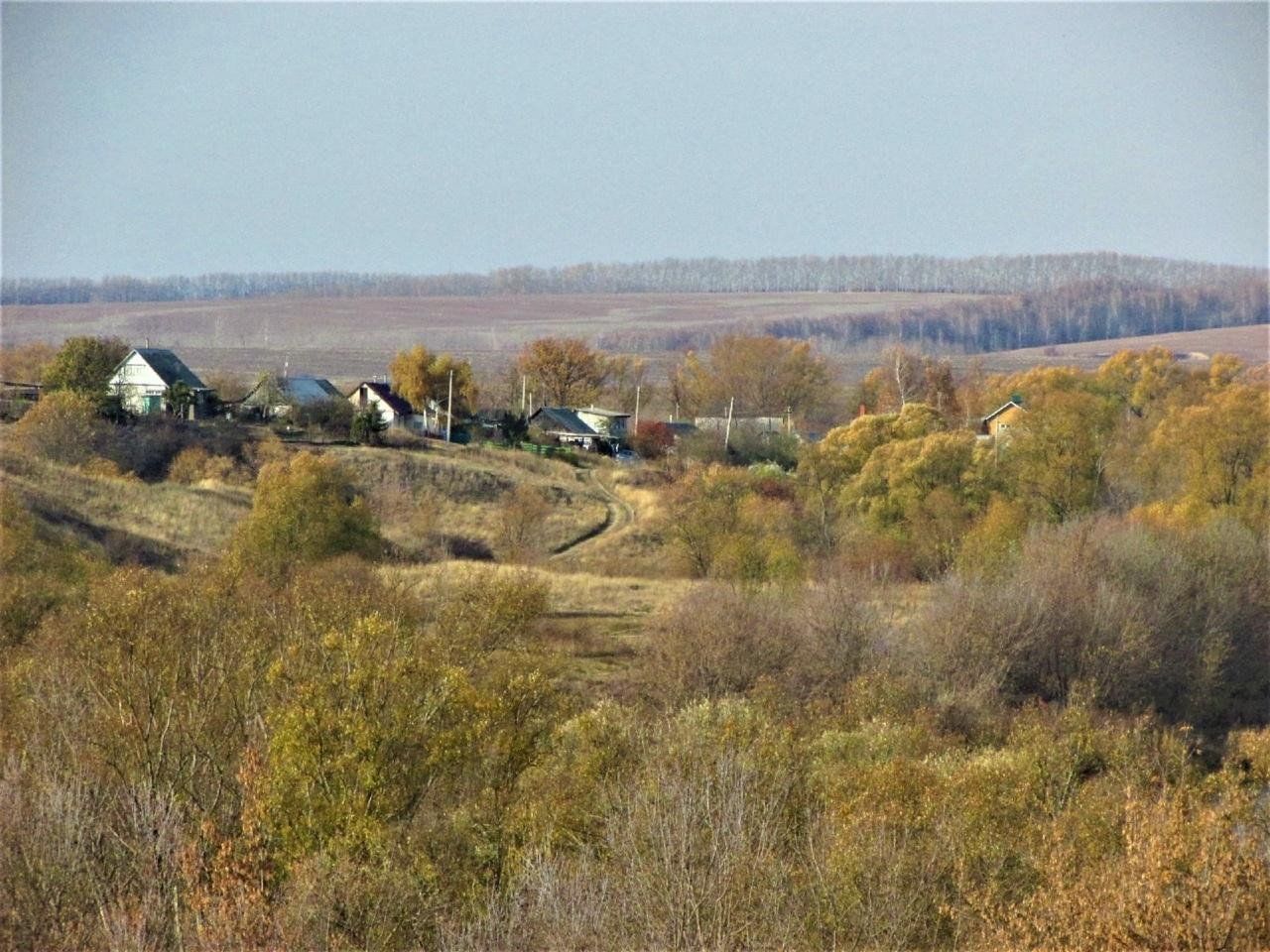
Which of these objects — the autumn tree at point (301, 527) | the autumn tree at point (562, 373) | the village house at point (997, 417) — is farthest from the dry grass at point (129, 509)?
the autumn tree at point (562, 373)

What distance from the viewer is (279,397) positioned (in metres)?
68.4

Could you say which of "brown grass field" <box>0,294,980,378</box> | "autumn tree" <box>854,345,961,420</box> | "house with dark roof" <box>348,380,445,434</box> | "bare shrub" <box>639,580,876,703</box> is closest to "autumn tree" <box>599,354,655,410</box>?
"autumn tree" <box>854,345,961,420</box>

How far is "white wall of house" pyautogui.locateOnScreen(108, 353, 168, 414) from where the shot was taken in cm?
6550

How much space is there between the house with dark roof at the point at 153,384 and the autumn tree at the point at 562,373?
23.1 metres

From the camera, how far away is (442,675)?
15.8 meters

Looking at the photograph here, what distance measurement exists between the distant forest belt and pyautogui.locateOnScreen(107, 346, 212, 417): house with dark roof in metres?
46.8

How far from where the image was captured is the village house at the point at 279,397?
67.8 m

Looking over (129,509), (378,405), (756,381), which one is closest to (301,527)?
(129,509)

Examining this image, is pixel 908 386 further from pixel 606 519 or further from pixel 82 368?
pixel 82 368

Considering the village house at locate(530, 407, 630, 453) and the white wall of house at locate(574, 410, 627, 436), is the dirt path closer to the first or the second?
the village house at locate(530, 407, 630, 453)

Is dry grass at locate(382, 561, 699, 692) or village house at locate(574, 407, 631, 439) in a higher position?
village house at locate(574, 407, 631, 439)

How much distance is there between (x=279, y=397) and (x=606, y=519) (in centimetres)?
1897

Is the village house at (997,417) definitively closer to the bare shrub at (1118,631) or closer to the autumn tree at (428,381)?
the autumn tree at (428,381)

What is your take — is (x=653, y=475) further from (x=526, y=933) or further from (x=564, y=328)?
(x=564, y=328)
